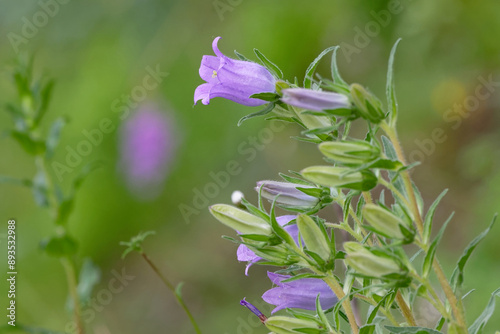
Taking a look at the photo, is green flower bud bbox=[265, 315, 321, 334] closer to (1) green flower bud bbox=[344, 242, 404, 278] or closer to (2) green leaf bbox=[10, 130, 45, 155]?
(1) green flower bud bbox=[344, 242, 404, 278]

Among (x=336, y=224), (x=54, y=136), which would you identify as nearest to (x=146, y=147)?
(x=54, y=136)

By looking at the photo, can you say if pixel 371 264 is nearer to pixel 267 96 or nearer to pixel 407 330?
pixel 407 330

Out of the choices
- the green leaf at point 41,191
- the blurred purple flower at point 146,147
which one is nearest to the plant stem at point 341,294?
the green leaf at point 41,191

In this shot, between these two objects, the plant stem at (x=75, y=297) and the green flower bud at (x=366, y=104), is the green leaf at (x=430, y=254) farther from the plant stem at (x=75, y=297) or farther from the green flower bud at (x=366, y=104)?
the plant stem at (x=75, y=297)

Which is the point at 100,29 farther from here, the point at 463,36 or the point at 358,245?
the point at 358,245

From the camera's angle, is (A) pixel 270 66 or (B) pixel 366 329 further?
(A) pixel 270 66
